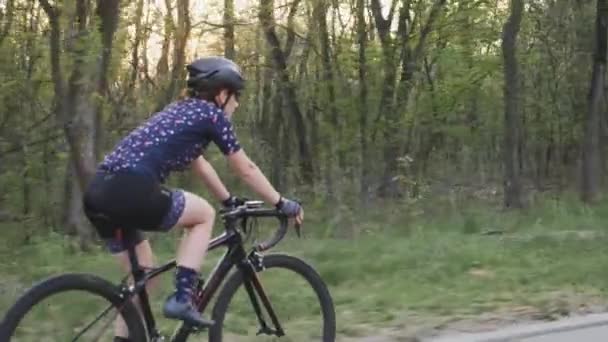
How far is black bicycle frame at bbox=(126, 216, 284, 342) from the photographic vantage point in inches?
193

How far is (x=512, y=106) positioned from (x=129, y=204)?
15726mm

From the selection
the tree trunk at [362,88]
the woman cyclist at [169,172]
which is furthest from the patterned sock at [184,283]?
the tree trunk at [362,88]

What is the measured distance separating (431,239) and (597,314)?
468 centimetres

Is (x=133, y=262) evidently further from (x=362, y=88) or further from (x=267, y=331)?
(x=362, y=88)

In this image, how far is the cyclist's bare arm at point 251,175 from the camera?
4922 millimetres

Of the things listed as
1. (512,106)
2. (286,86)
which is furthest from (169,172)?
(286,86)

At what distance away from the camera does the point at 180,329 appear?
16.6 ft

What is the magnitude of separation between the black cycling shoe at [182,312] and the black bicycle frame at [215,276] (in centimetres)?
8

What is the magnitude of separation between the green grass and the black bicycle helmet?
1.20 metres

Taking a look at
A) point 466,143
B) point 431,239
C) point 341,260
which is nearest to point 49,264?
point 341,260

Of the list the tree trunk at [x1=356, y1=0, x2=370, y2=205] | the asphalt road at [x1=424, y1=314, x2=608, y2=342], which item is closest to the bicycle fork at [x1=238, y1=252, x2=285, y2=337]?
the asphalt road at [x1=424, y1=314, x2=608, y2=342]

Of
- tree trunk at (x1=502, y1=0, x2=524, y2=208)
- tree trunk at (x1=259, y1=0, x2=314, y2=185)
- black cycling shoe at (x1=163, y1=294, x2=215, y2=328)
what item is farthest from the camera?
tree trunk at (x1=259, y1=0, x2=314, y2=185)

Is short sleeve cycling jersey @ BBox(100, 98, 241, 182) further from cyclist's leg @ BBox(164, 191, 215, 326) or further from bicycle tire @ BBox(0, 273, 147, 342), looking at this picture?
bicycle tire @ BBox(0, 273, 147, 342)

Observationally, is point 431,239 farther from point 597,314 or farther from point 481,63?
point 481,63
